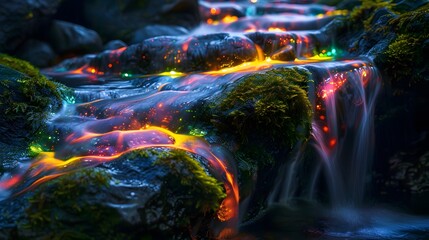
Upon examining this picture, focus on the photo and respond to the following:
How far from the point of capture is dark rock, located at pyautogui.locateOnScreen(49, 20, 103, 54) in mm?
10164

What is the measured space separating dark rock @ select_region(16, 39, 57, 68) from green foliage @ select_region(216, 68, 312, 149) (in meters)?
7.09

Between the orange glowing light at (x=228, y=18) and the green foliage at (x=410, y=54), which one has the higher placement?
the orange glowing light at (x=228, y=18)

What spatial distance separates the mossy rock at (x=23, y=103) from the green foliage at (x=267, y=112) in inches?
80.6

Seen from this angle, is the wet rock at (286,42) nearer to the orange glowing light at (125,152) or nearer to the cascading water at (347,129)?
the cascading water at (347,129)

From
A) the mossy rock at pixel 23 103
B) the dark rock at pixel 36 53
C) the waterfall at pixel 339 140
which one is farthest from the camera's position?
the dark rock at pixel 36 53

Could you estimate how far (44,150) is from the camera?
13.3ft

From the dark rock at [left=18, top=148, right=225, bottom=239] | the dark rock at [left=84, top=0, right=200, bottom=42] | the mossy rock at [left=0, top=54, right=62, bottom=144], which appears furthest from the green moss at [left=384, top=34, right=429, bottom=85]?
the dark rock at [left=84, top=0, right=200, bottom=42]

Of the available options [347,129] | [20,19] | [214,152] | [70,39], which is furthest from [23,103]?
[70,39]

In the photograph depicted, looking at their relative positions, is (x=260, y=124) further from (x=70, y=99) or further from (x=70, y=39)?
(x=70, y=39)

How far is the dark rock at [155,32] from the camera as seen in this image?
11.1 m

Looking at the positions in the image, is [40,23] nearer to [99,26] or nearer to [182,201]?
[99,26]

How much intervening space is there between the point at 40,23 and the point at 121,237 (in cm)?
864

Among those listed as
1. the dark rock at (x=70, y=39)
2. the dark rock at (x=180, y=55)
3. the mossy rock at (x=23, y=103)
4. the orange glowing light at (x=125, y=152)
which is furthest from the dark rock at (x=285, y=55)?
the dark rock at (x=70, y=39)

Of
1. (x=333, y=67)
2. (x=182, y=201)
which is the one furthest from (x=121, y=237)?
(x=333, y=67)
